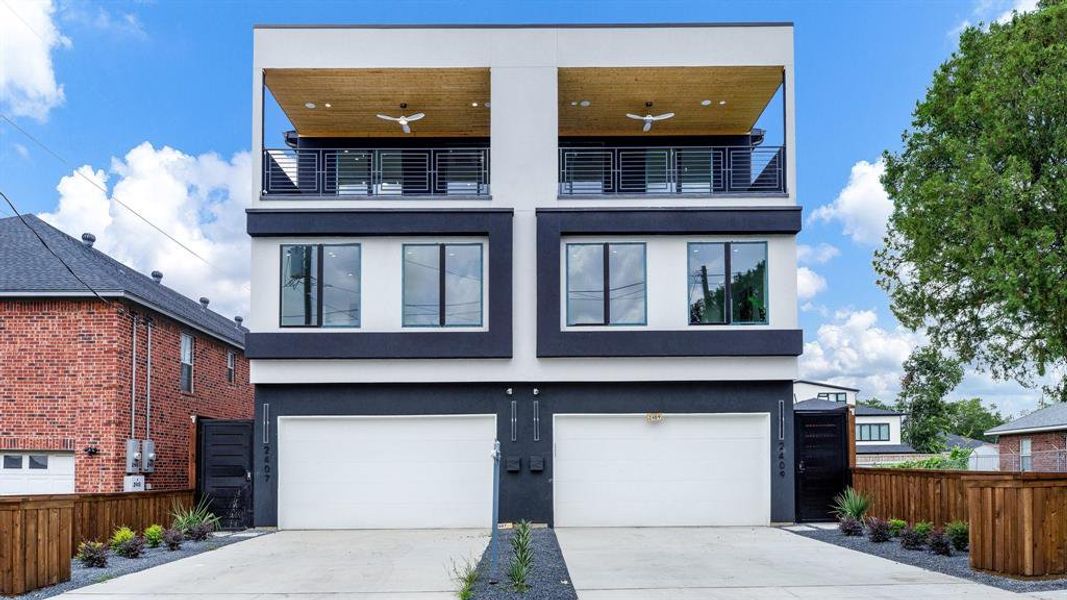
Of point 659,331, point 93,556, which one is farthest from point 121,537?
point 659,331

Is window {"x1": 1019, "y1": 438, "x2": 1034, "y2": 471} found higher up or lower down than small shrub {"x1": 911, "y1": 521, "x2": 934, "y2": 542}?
lower down

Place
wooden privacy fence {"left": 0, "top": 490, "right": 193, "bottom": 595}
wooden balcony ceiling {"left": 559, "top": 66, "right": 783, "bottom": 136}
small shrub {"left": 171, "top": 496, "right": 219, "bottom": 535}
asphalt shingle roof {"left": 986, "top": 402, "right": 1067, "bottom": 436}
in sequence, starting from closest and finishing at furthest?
wooden privacy fence {"left": 0, "top": 490, "right": 193, "bottom": 595}
small shrub {"left": 171, "top": 496, "right": 219, "bottom": 535}
wooden balcony ceiling {"left": 559, "top": 66, "right": 783, "bottom": 136}
asphalt shingle roof {"left": 986, "top": 402, "right": 1067, "bottom": 436}

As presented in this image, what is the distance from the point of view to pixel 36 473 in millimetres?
15875

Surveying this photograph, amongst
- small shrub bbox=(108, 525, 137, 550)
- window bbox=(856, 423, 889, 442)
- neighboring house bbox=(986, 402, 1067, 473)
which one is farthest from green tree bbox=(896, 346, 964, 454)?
small shrub bbox=(108, 525, 137, 550)

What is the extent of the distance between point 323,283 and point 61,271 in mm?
4721

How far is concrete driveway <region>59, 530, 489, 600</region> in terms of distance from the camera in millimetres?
9367

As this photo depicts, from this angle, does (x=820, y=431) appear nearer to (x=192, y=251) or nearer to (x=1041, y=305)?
(x=1041, y=305)

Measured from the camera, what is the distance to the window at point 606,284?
1617 cm

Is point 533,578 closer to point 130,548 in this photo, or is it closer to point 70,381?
point 130,548

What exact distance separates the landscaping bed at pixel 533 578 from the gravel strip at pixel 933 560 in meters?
4.27

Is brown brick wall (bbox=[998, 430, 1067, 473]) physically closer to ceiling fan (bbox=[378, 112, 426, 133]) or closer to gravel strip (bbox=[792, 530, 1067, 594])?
gravel strip (bbox=[792, 530, 1067, 594])

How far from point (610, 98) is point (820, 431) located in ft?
24.3

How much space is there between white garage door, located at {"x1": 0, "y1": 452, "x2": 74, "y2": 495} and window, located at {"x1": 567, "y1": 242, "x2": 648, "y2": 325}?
360 inches

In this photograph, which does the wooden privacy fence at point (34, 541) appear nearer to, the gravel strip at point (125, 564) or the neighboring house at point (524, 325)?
the gravel strip at point (125, 564)
